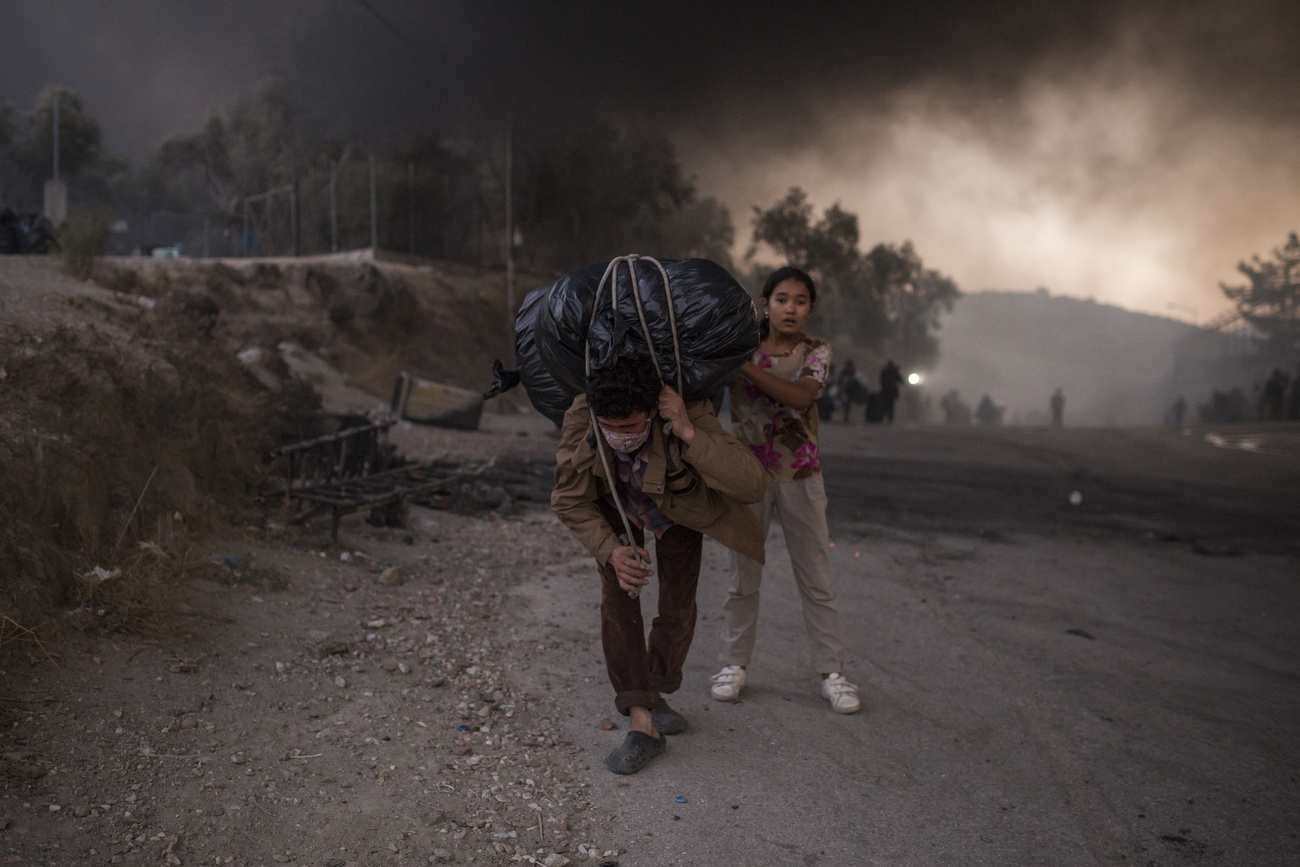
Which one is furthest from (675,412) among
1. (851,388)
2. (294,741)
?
(851,388)

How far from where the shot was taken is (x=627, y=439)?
9.31ft

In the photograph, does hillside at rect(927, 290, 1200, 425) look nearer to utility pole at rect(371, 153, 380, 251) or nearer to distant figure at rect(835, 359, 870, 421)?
distant figure at rect(835, 359, 870, 421)

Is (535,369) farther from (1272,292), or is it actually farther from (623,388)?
(1272,292)

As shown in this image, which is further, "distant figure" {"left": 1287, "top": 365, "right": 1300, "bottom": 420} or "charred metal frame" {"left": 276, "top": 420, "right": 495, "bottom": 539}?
"distant figure" {"left": 1287, "top": 365, "right": 1300, "bottom": 420}

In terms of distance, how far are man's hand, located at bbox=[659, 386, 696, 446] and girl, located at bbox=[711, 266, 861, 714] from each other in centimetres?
72

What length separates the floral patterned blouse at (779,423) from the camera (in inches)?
145

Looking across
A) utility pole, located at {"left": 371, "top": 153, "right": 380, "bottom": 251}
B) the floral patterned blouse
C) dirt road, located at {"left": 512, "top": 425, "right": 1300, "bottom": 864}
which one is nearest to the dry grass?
dirt road, located at {"left": 512, "top": 425, "right": 1300, "bottom": 864}

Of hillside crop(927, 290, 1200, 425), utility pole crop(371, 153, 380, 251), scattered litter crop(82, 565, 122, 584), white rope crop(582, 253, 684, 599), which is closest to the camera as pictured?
white rope crop(582, 253, 684, 599)

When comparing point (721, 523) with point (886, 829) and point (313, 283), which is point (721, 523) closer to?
point (886, 829)

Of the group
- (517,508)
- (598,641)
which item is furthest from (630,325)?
(517,508)

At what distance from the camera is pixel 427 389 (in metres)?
14.8

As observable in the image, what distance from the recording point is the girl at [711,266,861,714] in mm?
3658

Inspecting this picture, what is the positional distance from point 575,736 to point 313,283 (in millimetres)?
20596

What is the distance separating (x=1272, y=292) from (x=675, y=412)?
81.4 m
